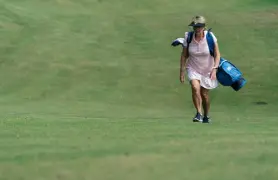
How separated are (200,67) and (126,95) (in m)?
4.39

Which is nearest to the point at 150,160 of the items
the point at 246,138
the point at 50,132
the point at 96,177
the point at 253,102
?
the point at 96,177

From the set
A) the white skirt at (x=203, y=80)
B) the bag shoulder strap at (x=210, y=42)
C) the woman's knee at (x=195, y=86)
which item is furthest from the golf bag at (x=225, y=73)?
the woman's knee at (x=195, y=86)

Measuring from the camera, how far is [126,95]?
51.8ft

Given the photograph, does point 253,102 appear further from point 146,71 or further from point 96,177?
point 96,177

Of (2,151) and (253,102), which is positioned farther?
(253,102)

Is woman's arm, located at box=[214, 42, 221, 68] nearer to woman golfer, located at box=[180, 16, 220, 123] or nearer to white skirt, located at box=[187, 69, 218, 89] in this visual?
woman golfer, located at box=[180, 16, 220, 123]

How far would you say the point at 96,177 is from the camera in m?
6.67

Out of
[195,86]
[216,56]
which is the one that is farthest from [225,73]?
[195,86]

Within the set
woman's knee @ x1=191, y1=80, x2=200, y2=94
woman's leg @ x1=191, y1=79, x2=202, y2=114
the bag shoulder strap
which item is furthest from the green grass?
the bag shoulder strap

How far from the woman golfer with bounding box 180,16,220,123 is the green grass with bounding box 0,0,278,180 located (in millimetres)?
414

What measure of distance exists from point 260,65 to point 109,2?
10.6 m

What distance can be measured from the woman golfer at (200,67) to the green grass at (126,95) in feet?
1.36

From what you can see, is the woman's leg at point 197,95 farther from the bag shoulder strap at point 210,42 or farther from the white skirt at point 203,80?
the bag shoulder strap at point 210,42

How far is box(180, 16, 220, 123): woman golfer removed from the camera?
11.4 m
